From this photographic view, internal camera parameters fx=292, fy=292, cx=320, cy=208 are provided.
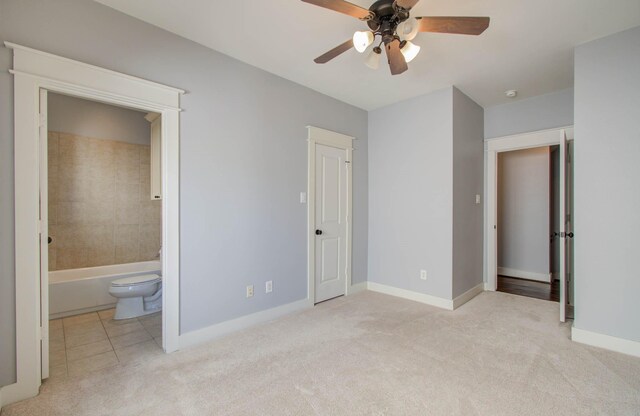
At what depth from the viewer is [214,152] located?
272 centimetres

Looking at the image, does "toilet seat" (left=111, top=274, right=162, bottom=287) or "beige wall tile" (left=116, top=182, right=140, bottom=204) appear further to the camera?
"beige wall tile" (left=116, top=182, right=140, bottom=204)

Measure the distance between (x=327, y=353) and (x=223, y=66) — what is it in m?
2.76

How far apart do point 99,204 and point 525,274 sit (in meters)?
6.65

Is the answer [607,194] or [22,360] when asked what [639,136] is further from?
[22,360]

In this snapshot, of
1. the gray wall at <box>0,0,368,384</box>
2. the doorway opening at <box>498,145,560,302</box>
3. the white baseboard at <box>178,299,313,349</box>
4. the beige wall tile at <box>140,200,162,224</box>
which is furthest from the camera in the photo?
the doorway opening at <box>498,145,560,302</box>

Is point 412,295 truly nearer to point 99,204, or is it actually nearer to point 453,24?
point 453,24

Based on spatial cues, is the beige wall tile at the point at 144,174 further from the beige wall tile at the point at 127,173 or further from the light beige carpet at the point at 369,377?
the light beige carpet at the point at 369,377

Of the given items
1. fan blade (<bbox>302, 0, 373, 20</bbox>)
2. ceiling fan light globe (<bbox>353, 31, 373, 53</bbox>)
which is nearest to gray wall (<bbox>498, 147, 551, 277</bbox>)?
ceiling fan light globe (<bbox>353, 31, 373, 53</bbox>)

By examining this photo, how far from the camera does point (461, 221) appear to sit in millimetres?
3721

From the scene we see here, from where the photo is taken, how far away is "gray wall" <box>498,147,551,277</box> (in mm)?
4879

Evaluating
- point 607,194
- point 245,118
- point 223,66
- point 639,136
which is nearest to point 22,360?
point 245,118

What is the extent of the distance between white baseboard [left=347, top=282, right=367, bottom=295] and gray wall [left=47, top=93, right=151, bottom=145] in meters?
3.58

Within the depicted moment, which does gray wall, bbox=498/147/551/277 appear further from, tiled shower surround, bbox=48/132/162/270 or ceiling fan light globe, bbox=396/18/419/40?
tiled shower surround, bbox=48/132/162/270

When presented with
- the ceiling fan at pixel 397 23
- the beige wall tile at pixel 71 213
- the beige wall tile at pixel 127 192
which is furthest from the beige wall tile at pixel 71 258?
the ceiling fan at pixel 397 23
